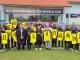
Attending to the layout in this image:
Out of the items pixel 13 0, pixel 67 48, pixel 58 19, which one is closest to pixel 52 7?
pixel 58 19

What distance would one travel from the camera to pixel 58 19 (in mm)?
38469

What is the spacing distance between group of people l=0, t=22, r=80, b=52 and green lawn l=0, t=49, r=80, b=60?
27.6 inches

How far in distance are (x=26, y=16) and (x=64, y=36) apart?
1622 centimetres

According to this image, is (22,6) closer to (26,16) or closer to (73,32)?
(26,16)

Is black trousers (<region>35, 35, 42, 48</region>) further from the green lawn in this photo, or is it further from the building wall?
the building wall

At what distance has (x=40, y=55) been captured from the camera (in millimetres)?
19547

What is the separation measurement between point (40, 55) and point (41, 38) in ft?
8.13

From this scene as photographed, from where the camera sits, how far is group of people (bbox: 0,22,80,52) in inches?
842

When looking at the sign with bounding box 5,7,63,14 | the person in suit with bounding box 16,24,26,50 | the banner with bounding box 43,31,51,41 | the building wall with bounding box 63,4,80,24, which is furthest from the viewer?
the building wall with bounding box 63,4,80,24

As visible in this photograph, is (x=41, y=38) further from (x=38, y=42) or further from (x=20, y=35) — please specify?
(x=20, y=35)

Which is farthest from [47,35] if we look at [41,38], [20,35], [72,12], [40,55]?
[72,12]

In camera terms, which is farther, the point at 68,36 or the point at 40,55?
the point at 68,36

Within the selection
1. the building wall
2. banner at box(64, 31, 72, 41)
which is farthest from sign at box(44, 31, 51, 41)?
the building wall

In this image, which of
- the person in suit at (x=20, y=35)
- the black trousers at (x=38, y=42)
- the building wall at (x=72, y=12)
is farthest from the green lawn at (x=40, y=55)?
the building wall at (x=72, y=12)
